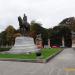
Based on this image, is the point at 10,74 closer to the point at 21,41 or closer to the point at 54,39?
the point at 21,41

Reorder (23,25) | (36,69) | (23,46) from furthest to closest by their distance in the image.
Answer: (23,25)
(23,46)
(36,69)

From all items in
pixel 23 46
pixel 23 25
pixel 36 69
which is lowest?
pixel 36 69

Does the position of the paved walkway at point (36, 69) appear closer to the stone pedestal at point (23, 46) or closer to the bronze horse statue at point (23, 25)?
the stone pedestal at point (23, 46)

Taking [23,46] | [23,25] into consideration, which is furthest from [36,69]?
[23,25]

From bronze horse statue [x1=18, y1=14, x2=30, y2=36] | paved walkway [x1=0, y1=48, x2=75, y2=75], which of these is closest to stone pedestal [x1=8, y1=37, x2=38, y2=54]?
bronze horse statue [x1=18, y1=14, x2=30, y2=36]

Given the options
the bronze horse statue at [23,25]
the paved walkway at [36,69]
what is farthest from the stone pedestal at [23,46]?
the paved walkway at [36,69]

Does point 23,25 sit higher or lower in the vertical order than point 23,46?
higher

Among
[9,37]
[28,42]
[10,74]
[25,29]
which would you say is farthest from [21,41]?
[9,37]

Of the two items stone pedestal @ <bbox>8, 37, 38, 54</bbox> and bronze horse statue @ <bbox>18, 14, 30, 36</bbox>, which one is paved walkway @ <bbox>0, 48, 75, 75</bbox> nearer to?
stone pedestal @ <bbox>8, 37, 38, 54</bbox>

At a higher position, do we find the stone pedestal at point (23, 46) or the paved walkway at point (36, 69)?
the stone pedestal at point (23, 46)

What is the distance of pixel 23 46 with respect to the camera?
125ft

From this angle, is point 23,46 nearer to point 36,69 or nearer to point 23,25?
point 23,25

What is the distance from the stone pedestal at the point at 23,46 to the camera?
123 feet

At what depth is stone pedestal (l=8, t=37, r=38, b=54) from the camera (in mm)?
37391
